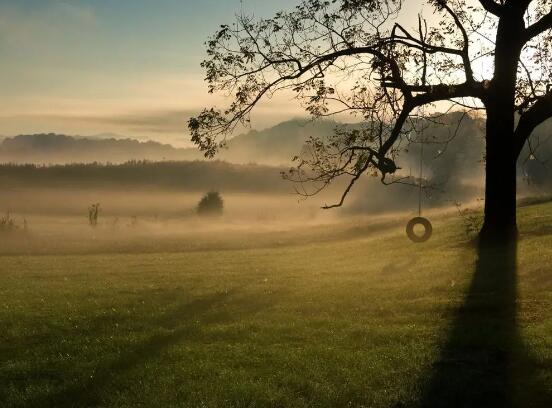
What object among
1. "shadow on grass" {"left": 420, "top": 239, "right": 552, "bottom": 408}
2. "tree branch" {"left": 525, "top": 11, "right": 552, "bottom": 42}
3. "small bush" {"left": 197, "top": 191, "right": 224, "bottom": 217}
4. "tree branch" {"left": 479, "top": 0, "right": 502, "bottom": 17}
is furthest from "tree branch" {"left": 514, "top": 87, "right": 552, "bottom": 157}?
"small bush" {"left": 197, "top": 191, "right": 224, "bottom": 217}

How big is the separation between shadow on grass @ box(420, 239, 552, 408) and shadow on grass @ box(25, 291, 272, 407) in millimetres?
5813

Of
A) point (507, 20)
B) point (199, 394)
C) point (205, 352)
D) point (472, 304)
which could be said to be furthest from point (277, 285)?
point (507, 20)

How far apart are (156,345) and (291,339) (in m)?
3.11

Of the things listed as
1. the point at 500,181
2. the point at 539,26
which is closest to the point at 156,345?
the point at 500,181

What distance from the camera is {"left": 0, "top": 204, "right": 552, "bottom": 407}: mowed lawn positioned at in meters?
11.1

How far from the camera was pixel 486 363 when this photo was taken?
12.2 metres

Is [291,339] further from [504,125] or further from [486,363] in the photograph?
[504,125]

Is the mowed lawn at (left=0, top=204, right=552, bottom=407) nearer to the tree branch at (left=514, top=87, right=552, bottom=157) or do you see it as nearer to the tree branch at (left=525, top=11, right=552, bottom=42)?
the tree branch at (left=514, top=87, right=552, bottom=157)

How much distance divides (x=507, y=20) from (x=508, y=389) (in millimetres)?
17577

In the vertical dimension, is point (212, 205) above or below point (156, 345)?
above

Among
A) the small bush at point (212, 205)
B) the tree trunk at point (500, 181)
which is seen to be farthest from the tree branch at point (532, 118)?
the small bush at point (212, 205)

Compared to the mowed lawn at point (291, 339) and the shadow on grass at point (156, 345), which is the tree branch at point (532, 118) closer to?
the mowed lawn at point (291, 339)

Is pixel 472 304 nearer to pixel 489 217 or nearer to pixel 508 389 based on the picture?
pixel 508 389

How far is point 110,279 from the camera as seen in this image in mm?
27766
